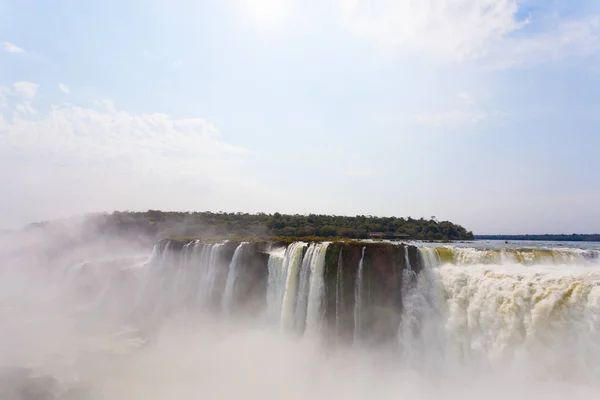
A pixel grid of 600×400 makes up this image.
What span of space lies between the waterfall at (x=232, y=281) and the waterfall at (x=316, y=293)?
529 cm

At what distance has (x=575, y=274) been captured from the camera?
1051 cm

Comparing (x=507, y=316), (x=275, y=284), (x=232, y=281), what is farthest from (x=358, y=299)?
(x=232, y=281)

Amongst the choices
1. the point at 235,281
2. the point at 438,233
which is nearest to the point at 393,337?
the point at 235,281

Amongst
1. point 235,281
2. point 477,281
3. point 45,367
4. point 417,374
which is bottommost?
point 45,367

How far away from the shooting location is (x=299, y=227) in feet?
134

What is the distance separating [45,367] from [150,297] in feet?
30.6

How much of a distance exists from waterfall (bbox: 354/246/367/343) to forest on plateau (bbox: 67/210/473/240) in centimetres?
2206

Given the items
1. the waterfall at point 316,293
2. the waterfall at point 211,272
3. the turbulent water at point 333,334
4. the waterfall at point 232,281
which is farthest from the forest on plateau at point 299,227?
the waterfall at point 316,293

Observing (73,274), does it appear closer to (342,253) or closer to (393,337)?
(342,253)

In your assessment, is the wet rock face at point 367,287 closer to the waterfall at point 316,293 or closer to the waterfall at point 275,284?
the waterfall at point 316,293

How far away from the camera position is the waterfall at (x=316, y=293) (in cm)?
1434

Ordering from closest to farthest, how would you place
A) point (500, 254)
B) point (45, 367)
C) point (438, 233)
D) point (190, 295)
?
1. point (45, 367)
2. point (500, 254)
3. point (190, 295)
4. point (438, 233)

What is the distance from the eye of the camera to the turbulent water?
9453 millimetres

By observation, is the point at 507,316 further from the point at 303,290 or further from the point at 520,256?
the point at 303,290
